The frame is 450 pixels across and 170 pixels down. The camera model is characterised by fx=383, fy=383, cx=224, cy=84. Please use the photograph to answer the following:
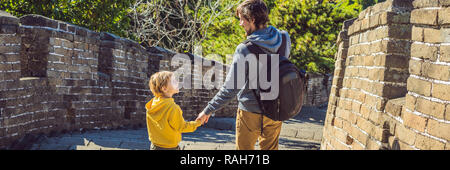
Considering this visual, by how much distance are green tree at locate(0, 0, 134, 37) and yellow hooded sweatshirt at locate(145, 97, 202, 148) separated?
454 cm

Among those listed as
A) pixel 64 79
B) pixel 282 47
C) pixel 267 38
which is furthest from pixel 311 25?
pixel 267 38

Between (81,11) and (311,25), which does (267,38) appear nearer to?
(81,11)

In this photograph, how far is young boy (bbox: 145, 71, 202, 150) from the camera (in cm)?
304

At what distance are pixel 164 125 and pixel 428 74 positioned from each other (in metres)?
1.89

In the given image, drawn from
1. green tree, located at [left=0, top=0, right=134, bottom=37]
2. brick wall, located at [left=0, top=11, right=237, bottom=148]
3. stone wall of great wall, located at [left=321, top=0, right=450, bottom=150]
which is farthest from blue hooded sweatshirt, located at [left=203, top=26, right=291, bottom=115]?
green tree, located at [left=0, top=0, right=134, bottom=37]

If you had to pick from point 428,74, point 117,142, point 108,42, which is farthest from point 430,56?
point 108,42

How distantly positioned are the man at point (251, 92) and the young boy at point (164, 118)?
0.37 meters

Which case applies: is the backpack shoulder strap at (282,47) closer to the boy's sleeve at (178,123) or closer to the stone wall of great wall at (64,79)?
the boy's sleeve at (178,123)

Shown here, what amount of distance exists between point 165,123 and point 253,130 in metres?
0.70

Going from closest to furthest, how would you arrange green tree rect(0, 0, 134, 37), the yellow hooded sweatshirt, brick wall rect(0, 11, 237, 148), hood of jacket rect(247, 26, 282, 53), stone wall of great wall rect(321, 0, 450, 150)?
stone wall of great wall rect(321, 0, 450, 150) → hood of jacket rect(247, 26, 282, 53) → the yellow hooded sweatshirt → brick wall rect(0, 11, 237, 148) → green tree rect(0, 0, 134, 37)

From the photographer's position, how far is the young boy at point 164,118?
304cm

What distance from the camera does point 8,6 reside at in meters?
6.60

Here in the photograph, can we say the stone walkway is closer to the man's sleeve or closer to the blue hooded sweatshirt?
the man's sleeve

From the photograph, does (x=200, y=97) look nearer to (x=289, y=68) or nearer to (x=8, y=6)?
(x=8, y=6)
